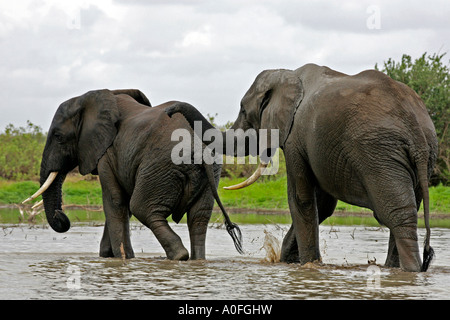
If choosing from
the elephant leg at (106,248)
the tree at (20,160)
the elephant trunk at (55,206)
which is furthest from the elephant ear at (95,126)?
the tree at (20,160)

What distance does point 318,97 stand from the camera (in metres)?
7.53

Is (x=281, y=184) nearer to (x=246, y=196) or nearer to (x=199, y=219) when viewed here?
(x=246, y=196)

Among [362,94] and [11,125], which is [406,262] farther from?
[11,125]

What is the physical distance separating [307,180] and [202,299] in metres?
2.34

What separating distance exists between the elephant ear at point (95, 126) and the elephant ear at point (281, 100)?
1991mm

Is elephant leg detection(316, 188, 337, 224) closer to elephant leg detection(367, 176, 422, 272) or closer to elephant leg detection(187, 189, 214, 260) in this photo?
elephant leg detection(187, 189, 214, 260)

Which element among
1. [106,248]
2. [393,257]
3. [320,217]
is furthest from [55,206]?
[393,257]

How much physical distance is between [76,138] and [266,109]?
2.82 meters

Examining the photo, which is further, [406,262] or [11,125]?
[11,125]

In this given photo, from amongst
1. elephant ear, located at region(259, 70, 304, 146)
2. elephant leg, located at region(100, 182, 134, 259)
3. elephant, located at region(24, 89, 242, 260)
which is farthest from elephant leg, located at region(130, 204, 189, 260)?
elephant ear, located at region(259, 70, 304, 146)

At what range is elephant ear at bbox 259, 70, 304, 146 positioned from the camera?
8000 millimetres

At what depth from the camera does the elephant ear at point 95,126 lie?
31.2 ft

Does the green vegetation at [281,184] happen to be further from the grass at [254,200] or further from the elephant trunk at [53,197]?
the elephant trunk at [53,197]
